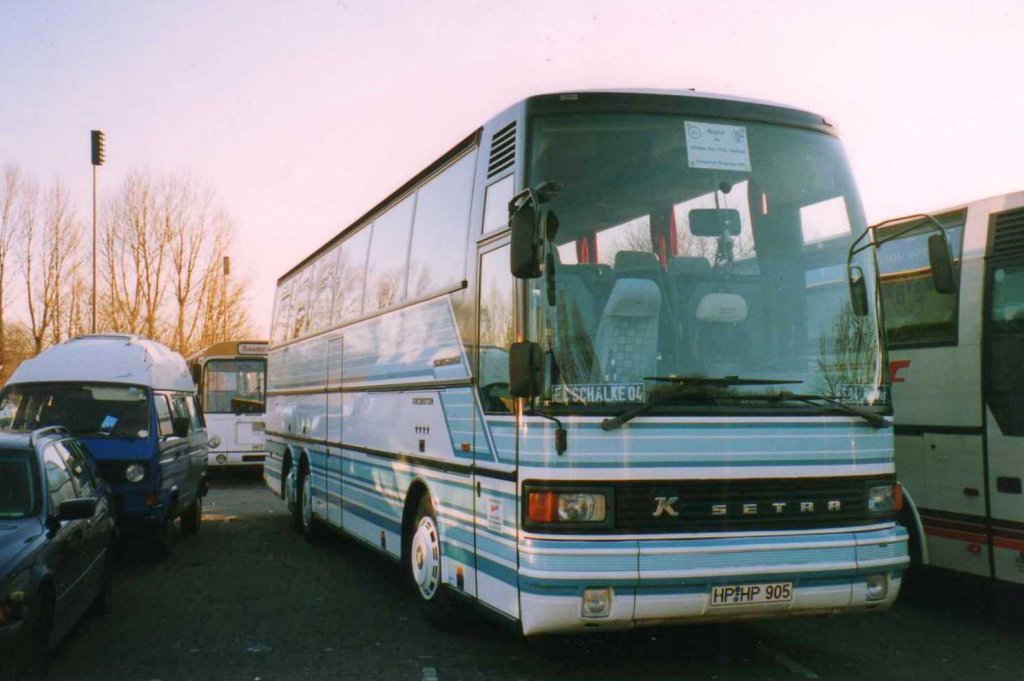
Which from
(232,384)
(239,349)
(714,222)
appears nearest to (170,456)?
(714,222)

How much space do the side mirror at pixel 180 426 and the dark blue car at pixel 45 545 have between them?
13.1 feet

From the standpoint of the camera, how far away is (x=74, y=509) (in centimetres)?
692

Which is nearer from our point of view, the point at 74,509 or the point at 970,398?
the point at 74,509

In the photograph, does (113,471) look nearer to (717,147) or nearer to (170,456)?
(170,456)

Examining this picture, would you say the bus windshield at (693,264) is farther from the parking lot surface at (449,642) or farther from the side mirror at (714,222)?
the parking lot surface at (449,642)

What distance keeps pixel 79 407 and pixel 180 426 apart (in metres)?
1.22

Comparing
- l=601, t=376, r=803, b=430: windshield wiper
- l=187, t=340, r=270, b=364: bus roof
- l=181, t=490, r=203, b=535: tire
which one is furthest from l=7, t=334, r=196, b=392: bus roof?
l=187, t=340, r=270, b=364: bus roof

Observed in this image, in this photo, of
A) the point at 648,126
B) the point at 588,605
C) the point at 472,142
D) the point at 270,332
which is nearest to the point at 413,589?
the point at 588,605

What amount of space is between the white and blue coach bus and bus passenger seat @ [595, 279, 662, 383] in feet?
0.04

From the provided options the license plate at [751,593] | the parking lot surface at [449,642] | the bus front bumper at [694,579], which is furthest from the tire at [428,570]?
the license plate at [751,593]

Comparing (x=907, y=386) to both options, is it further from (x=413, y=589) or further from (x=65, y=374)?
(x=65, y=374)

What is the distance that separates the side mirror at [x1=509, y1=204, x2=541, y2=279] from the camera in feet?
19.9

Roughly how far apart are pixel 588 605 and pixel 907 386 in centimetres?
445

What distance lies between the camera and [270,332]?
17594mm
